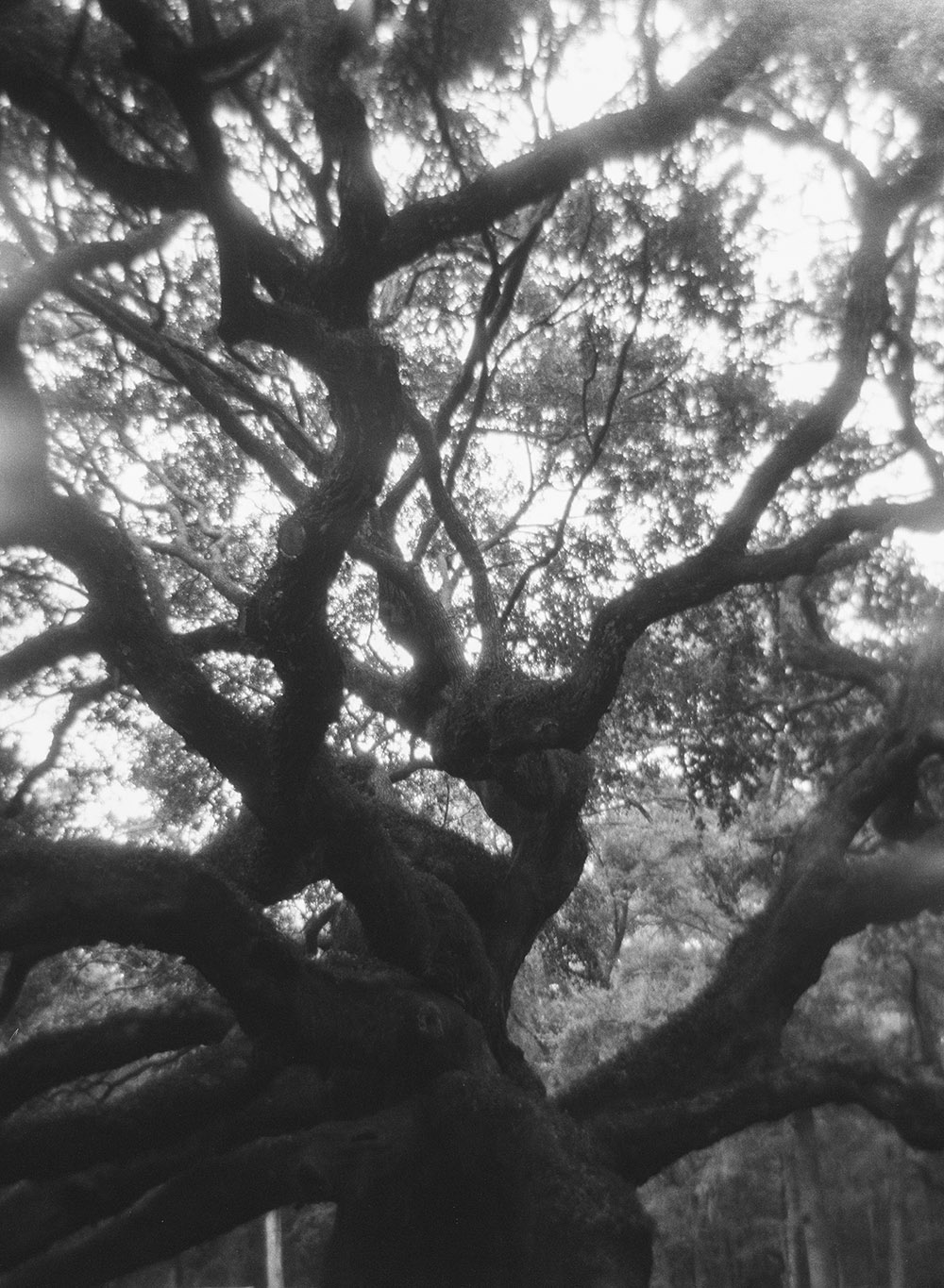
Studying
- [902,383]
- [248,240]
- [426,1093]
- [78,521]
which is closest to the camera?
[248,240]

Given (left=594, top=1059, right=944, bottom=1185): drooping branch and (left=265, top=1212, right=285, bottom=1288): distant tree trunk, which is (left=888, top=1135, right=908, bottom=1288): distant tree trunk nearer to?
(left=265, top=1212, right=285, bottom=1288): distant tree trunk

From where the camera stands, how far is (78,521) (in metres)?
6.31

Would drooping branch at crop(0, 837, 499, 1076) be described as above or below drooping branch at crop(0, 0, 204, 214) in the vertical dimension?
below

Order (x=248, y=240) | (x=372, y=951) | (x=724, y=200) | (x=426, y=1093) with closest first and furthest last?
(x=248, y=240) → (x=426, y=1093) → (x=372, y=951) → (x=724, y=200)

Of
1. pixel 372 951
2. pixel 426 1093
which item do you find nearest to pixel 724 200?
pixel 372 951

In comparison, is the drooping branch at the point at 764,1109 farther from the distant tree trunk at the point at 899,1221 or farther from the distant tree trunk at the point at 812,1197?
the distant tree trunk at the point at 899,1221

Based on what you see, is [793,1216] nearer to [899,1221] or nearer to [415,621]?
[899,1221]

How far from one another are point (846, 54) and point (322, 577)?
21.9ft

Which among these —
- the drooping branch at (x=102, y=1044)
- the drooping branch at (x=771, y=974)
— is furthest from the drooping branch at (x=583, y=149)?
the drooping branch at (x=771, y=974)

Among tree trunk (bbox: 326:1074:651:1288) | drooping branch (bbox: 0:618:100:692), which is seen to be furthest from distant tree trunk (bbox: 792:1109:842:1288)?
drooping branch (bbox: 0:618:100:692)

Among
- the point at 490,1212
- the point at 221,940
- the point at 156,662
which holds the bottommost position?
the point at 490,1212

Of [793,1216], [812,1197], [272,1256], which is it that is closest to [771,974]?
[812,1197]

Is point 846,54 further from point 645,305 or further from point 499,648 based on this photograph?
→ point 499,648

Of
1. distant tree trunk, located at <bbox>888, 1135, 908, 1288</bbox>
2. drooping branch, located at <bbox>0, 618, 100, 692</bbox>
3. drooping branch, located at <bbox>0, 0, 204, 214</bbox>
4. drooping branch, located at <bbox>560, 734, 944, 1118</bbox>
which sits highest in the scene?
drooping branch, located at <bbox>0, 0, 204, 214</bbox>
